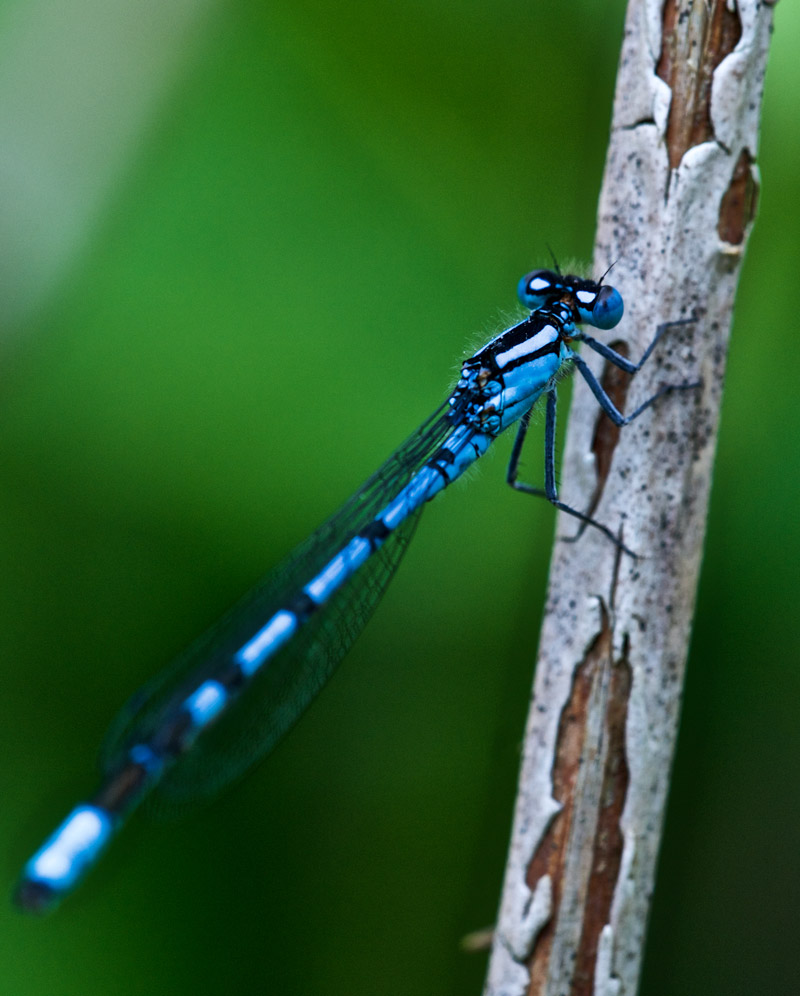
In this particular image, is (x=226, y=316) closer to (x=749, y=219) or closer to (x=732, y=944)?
(x=749, y=219)

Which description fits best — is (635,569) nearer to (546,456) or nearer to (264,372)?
(546,456)

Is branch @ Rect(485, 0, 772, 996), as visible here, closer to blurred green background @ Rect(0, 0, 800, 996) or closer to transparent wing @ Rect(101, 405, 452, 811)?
blurred green background @ Rect(0, 0, 800, 996)

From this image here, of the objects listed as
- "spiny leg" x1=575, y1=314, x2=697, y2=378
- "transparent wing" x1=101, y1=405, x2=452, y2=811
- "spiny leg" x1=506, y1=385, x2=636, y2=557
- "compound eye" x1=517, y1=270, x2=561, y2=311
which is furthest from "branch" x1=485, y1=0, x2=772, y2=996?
"transparent wing" x1=101, y1=405, x2=452, y2=811

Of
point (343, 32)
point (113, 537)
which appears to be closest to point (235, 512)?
point (113, 537)

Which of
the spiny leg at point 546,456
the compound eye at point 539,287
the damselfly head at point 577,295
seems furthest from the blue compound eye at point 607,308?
the spiny leg at point 546,456

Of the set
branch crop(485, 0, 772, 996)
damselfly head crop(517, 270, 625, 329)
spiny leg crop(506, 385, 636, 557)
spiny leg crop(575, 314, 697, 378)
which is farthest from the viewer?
spiny leg crop(506, 385, 636, 557)

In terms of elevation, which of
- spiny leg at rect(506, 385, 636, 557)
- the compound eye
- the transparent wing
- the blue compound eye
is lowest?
the transparent wing

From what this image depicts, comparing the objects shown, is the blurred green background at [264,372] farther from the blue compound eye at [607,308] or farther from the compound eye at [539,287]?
the blue compound eye at [607,308]
